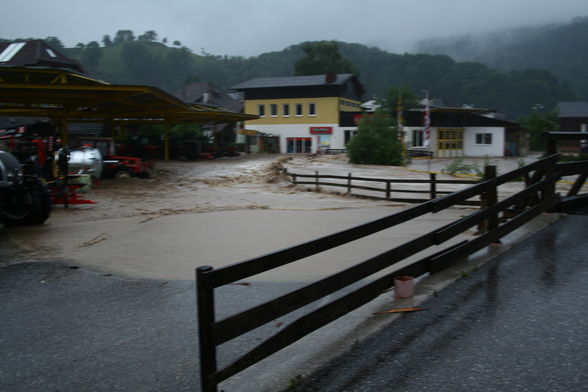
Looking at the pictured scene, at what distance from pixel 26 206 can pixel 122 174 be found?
1455 cm

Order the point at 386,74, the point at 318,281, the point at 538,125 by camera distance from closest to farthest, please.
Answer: the point at 318,281, the point at 538,125, the point at 386,74

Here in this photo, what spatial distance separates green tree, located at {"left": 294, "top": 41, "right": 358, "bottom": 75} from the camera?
4161 inches

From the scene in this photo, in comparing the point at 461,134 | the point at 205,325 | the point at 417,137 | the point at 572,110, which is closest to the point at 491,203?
the point at 205,325

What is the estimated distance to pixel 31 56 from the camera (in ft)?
144

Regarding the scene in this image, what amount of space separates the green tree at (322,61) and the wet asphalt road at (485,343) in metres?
103

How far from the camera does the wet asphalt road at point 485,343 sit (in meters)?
3.28

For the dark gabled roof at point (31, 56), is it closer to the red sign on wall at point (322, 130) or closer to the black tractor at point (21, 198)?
the red sign on wall at point (322, 130)

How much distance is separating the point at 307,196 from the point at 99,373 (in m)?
16.3

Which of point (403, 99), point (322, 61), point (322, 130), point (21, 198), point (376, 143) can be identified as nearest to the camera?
point (21, 198)

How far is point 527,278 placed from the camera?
17.6 ft

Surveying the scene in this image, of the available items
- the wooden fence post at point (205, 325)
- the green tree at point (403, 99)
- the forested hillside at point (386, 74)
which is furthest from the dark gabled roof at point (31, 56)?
the forested hillside at point (386, 74)

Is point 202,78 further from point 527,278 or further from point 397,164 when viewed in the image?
point 527,278

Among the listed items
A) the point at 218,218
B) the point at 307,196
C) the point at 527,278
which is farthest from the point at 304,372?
the point at 307,196

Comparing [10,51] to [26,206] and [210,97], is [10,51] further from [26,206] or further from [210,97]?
[26,206]
